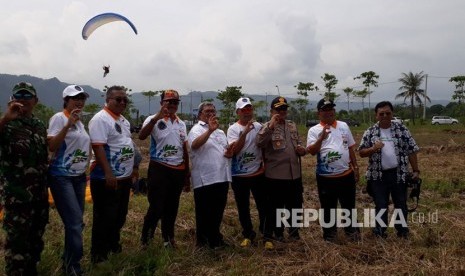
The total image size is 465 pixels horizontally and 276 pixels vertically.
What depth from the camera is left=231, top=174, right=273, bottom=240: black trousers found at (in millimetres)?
4645

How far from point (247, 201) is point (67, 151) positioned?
2043 millimetres

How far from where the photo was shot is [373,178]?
493 cm

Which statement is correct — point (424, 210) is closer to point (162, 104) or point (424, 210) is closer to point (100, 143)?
point (162, 104)

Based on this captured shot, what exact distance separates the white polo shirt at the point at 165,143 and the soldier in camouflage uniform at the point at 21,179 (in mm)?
1256

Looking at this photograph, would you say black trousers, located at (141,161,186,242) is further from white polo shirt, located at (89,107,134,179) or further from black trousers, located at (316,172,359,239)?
black trousers, located at (316,172,359,239)

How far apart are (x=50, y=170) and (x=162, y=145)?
119 cm

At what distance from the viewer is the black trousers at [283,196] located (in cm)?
467

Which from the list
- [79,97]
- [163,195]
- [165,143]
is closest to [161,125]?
[165,143]

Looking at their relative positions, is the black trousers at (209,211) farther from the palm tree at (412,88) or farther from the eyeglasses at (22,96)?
the palm tree at (412,88)

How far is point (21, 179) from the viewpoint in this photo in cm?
326

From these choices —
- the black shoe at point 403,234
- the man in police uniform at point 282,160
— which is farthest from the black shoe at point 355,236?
the man in police uniform at point 282,160

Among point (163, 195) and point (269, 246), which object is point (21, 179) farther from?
point (269, 246)

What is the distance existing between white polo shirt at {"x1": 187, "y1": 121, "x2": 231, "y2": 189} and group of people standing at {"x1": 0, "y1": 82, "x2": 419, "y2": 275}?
1 centimetres

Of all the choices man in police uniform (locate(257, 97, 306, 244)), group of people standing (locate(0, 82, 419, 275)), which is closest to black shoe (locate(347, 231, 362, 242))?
group of people standing (locate(0, 82, 419, 275))
